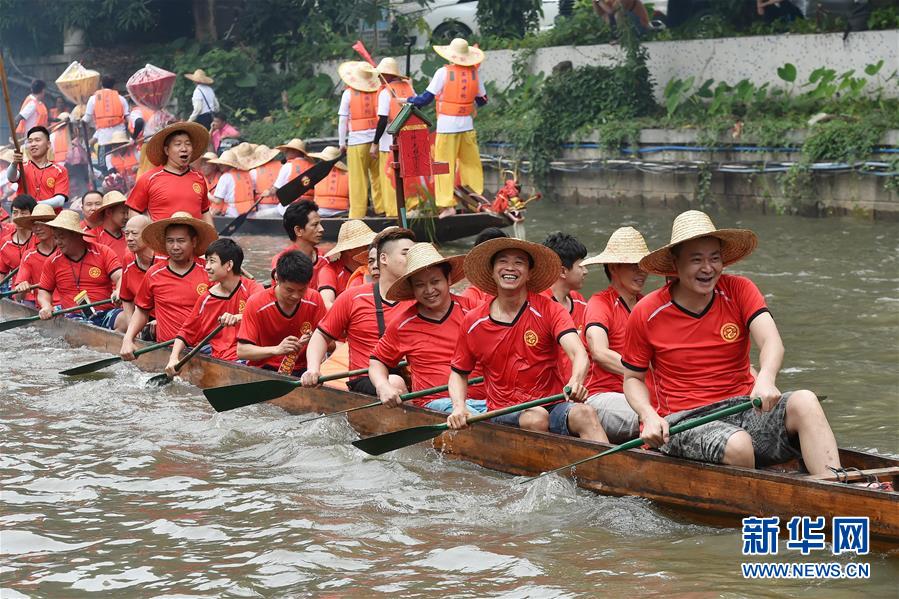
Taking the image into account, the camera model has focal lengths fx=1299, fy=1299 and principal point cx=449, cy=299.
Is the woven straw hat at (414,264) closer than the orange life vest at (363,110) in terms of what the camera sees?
Yes

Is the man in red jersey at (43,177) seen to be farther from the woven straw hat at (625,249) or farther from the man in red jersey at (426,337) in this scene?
the woven straw hat at (625,249)

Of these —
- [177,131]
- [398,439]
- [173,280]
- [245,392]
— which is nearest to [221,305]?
[173,280]

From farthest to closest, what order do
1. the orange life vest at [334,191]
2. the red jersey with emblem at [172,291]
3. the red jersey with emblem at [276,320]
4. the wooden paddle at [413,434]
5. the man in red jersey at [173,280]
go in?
the orange life vest at [334,191]
the red jersey with emblem at [172,291]
the man in red jersey at [173,280]
the red jersey with emblem at [276,320]
the wooden paddle at [413,434]

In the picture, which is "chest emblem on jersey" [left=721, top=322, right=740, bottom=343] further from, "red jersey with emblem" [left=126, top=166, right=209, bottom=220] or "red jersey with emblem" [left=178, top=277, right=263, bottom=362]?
"red jersey with emblem" [left=126, top=166, right=209, bottom=220]

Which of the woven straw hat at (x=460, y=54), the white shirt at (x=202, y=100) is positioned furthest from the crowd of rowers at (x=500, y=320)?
the white shirt at (x=202, y=100)

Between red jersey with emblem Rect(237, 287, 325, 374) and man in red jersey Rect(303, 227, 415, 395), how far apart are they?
504mm

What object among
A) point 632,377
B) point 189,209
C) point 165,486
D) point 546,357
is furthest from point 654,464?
point 189,209

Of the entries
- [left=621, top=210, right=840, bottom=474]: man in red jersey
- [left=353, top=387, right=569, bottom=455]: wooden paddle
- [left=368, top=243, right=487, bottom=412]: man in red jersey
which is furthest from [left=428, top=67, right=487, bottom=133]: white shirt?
[left=621, top=210, right=840, bottom=474]: man in red jersey

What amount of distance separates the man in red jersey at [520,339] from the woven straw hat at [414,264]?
38cm

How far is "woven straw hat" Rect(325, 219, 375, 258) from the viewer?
828 cm

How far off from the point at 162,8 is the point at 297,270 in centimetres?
1877

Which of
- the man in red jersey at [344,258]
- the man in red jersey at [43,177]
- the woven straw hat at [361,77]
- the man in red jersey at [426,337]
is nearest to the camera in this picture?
the man in red jersey at [426,337]

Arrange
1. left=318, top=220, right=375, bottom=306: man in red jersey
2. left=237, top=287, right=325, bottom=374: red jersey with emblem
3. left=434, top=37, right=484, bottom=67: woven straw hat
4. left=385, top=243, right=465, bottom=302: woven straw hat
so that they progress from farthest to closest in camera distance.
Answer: left=434, top=37, right=484, bottom=67: woven straw hat → left=318, top=220, right=375, bottom=306: man in red jersey → left=237, top=287, right=325, bottom=374: red jersey with emblem → left=385, top=243, right=465, bottom=302: woven straw hat

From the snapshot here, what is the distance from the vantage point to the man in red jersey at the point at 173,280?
8.77 metres
